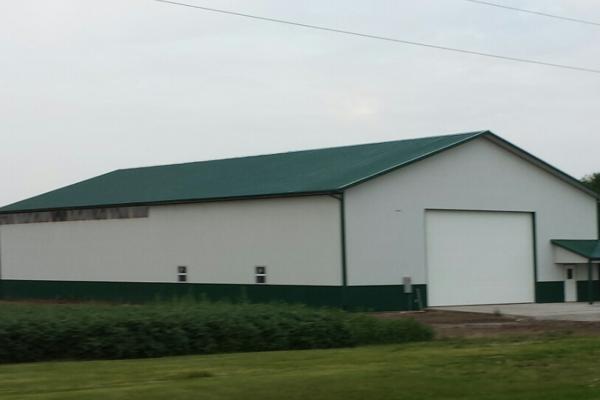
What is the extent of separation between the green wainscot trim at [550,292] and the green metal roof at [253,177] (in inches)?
179

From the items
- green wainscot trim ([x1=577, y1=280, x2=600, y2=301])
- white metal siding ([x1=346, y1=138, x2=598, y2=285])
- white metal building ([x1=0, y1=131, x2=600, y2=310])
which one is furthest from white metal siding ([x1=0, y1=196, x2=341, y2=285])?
green wainscot trim ([x1=577, y1=280, x2=600, y2=301])

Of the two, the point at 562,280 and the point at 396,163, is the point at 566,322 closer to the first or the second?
the point at 396,163

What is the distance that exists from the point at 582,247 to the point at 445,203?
24.5 feet

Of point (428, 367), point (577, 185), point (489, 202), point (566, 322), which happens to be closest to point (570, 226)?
point (577, 185)

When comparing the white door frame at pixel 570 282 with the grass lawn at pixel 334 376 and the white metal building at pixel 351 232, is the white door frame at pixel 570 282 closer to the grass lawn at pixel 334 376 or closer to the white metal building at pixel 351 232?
the white metal building at pixel 351 232

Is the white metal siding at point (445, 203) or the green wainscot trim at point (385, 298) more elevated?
the white metal siding at point (445, 203)

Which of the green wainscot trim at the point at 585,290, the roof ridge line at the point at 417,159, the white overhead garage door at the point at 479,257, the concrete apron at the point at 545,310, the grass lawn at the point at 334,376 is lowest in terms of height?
the concrete apron at the point at 545,310

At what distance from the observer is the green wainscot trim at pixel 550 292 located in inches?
1622

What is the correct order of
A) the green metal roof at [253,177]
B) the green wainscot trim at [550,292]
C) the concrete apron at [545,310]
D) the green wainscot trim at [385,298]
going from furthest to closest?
the green wainscot trim at [550,292] → the green metal roof at [253,177] → the green wainscot trim at [385,298] → the concrete apron at [545,310]

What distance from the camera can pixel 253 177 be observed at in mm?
42781

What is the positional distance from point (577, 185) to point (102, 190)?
76.0ft

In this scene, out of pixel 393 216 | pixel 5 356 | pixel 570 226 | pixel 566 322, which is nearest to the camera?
pixel 5 356

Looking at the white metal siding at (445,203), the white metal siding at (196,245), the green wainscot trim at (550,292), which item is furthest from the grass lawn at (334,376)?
the green wainscot trim at (550,292)

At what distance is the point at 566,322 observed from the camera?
30.7m
